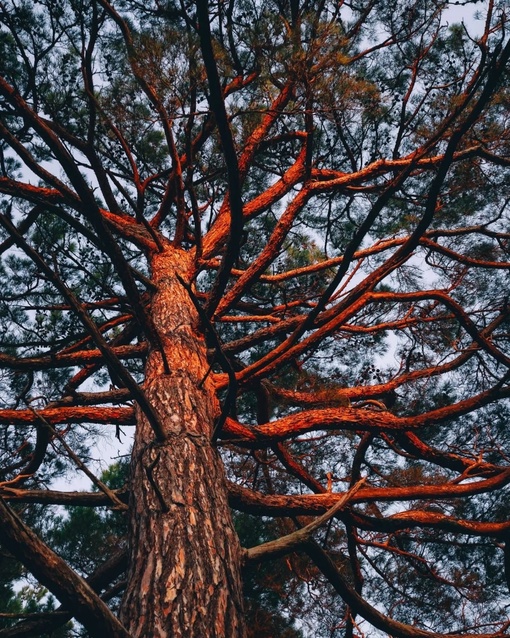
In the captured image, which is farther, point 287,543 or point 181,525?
point 181,525

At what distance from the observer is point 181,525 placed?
6.49 feet

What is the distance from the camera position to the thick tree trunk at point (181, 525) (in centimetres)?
167

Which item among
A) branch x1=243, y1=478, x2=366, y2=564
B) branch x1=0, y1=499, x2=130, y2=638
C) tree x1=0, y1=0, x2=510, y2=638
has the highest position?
tree x1=0, y1=0, x2=510, y2=638

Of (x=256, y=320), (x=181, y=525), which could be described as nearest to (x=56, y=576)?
(x=181, y=525)

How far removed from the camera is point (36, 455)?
10.4 ft

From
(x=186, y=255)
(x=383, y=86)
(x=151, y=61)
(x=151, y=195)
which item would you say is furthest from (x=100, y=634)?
(x=151, y=195)

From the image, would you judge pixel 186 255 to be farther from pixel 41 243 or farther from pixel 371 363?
pixel 371 363

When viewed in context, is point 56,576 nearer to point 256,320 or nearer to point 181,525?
point 181,525

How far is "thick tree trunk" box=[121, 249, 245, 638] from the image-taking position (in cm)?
167

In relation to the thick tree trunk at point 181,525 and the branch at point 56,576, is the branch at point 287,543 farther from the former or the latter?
the branch at point 56,576

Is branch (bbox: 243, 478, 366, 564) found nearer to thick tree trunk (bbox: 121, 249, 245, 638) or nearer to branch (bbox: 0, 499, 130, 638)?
thick tree trunk (bbox: 121, 249, 245, 638)

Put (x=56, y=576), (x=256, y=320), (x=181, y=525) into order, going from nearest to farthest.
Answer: (x=56, y=576) → (x=181, y=525) → (x=256, y=320)

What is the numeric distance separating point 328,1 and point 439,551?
426 cm

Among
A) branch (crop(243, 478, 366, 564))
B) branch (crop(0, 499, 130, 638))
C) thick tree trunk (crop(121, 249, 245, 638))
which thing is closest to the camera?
branch (crop(0, 499, 130, 638))
